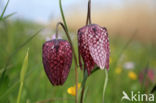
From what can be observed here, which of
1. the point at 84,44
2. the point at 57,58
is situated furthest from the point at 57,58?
the point at 84,44

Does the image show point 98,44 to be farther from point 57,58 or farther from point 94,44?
point 57,58

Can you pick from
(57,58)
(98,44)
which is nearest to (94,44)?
(98,44)

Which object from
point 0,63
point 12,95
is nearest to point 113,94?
point 12,95

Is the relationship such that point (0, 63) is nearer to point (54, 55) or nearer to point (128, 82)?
point (128, 82)
